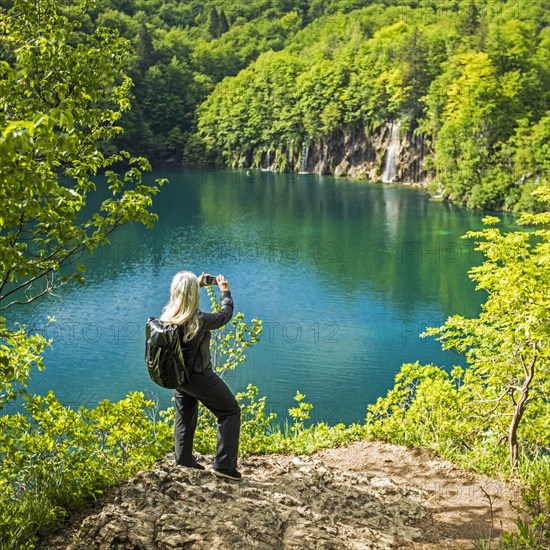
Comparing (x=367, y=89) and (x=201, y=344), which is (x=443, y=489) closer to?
(x=201, y=344)

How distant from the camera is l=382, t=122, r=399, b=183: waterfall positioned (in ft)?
204

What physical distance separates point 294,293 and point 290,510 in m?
21.1

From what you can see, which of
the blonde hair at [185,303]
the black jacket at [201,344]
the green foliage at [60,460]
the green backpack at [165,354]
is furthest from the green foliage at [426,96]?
the green backpack at [165,354]

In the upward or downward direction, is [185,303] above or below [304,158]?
below

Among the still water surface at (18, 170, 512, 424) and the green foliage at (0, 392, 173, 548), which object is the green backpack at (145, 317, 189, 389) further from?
the still water surface at (18, 170, 512, 424)

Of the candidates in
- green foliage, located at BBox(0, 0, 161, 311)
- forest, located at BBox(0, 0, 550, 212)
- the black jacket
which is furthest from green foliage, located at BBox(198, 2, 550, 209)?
the black jacket

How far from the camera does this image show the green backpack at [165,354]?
510cm

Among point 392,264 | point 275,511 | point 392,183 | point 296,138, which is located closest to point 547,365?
point 275,511

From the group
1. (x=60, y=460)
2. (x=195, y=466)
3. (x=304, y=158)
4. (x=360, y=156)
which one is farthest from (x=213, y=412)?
(x=304, y=158)

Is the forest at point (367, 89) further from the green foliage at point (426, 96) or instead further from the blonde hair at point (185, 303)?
the blonde hair at point (185, 303)

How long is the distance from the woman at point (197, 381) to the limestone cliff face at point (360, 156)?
2108 inches

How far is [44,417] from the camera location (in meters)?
6.07

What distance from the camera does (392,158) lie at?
62.9 metres

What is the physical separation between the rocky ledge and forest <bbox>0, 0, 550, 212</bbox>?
3119cm
